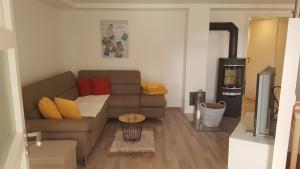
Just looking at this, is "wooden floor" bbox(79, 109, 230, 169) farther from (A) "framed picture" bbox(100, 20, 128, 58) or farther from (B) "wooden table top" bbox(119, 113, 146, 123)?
(A) "framed picture" bbox(100, 20, 128, 58)

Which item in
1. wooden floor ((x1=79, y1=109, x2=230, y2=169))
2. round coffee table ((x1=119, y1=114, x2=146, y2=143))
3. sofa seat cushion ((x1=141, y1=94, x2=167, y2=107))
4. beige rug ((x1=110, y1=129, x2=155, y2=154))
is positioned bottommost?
wooden floor ((x1=79, y1=109, x2=230, y2=169))

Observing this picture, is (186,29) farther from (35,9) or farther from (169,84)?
(35,9)

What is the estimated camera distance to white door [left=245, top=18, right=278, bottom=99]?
5.70 m

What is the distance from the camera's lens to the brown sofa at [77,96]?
8.51 ft

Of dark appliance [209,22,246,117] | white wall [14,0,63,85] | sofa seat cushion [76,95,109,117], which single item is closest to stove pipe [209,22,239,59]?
dark appliance [209,22,246,117]

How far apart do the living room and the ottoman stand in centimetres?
108

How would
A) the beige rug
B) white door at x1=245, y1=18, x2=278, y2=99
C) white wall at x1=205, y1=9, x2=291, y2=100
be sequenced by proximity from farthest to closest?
white door at x1=245, y1=18, x2=278, y2=99 → white wall at x1=205, y1=9, x2=291, y2=100 → the beige rug

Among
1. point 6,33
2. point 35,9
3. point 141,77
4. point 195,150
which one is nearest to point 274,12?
point 141,77

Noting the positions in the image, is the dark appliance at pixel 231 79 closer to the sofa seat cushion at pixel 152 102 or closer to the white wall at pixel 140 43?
the white wall at pixel 140 43

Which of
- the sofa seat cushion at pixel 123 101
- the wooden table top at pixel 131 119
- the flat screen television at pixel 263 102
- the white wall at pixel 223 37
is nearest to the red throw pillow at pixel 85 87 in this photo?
the sofa seat cushion at pixel 123 101

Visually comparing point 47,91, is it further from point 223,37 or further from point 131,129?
point 223,37

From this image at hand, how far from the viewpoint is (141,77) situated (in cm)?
512

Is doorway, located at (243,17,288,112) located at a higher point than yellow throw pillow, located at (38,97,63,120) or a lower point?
higher

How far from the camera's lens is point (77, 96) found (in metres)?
4.44
